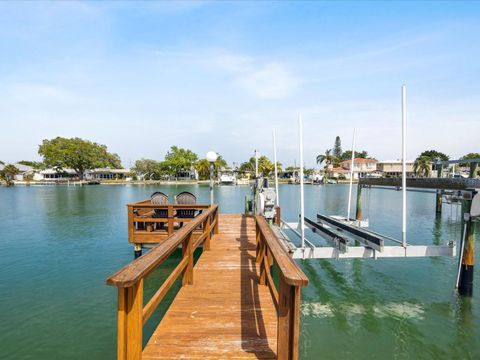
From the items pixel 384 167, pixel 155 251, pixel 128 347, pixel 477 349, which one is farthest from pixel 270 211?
pixel 384 167

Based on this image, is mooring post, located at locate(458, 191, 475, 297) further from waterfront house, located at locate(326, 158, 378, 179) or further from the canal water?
waterfront house, located at locate(326, 158, 378, 179)

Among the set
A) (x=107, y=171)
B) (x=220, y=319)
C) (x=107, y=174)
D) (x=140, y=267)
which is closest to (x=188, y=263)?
(x=220, y=319)

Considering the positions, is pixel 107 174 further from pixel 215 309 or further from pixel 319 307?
pixel 215 309

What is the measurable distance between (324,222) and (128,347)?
488 inches

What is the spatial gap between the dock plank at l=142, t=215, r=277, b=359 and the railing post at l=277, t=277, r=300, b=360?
0.47 meters

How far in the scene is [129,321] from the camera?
2273 millimetres

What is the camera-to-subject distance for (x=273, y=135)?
425 inches

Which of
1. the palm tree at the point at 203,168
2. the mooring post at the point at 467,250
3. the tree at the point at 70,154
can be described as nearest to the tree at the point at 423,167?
the mooring post at the point at 467,250

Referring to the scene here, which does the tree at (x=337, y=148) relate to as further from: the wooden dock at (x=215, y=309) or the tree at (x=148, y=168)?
the wooden dock at (x=215, y=309)

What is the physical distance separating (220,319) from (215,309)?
0.31 meters

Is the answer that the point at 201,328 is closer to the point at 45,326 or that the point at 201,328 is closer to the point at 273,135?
the point at 45,326

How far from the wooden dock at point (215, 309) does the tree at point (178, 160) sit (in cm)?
8398

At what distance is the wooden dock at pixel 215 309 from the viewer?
7.58ft

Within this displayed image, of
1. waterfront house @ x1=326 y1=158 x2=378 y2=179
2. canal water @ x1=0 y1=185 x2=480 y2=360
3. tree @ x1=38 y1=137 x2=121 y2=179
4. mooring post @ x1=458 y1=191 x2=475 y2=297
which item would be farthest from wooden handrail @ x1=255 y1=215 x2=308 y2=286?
tree @ x1=38 y1=137 x2=121 y2=179
